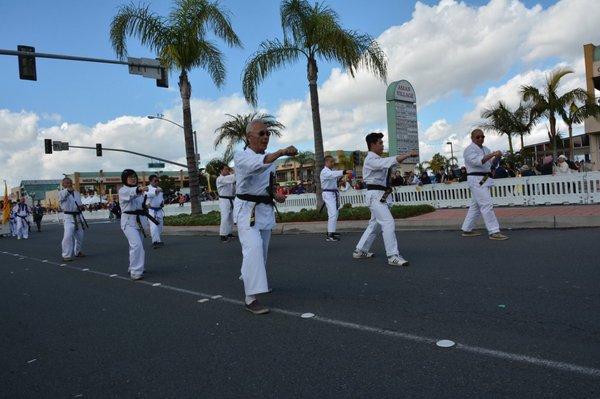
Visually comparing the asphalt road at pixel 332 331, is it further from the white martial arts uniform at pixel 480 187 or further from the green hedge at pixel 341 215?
the green hedge at pixel 341 215

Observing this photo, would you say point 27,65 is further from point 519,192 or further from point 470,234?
point 519,192

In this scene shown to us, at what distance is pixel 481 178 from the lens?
848 cm

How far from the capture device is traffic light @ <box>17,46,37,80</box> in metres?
13.8

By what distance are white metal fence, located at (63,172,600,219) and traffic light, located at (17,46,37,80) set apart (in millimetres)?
10982

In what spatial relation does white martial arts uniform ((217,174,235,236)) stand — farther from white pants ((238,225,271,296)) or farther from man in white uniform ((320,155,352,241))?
white pants ((238,225,271,296))

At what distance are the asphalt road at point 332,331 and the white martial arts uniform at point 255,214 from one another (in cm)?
40

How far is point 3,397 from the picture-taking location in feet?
10.6

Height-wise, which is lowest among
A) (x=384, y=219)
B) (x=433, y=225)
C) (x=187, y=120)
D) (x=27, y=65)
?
(x=433, y=225)

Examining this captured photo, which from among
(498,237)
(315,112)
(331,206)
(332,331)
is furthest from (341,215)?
(332,331)

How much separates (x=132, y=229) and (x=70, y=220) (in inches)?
151

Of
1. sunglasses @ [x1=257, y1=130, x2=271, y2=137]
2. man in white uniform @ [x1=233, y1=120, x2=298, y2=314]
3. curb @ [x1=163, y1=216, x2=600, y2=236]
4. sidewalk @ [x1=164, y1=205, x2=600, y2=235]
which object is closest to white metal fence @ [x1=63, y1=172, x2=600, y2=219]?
sidewalk @ [x1=164, y1=205, x2=600, y2=235]

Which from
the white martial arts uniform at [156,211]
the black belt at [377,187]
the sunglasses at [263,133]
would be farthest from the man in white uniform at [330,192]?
the sunglasses at [263,133]

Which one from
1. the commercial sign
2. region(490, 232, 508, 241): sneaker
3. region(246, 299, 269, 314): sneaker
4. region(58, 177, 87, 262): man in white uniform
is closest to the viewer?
region(246, 299, 269, 314): sneaker

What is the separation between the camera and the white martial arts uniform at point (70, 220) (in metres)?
10.4
